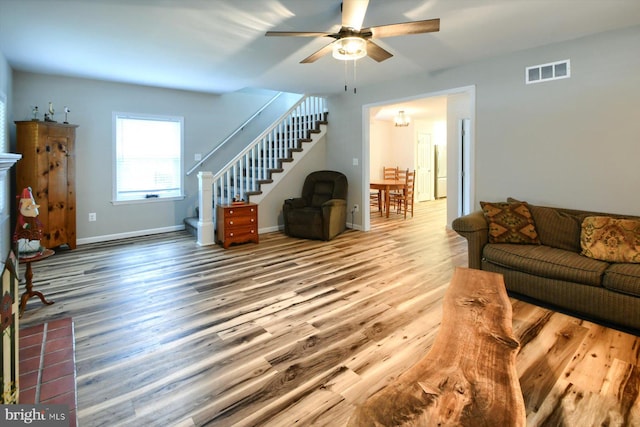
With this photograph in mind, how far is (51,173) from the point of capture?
450cm

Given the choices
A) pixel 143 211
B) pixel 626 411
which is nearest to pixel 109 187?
pixel 143 211

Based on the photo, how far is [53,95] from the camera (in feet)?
16.0

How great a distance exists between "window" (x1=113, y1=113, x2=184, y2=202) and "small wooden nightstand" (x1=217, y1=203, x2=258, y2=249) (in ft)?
5.32

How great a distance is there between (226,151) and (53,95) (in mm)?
2718

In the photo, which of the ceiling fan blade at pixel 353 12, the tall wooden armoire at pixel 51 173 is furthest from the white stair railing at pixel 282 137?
the ceiling fan blade at pixel 353 12

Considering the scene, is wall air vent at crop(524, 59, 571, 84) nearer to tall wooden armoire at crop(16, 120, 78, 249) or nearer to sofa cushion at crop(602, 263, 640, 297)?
sofa cushion at crop(602, 263, 640, 297)

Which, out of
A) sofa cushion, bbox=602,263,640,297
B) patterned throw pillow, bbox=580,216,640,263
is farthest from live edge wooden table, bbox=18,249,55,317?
patterned throw pillow, bbox=580,216,640,263

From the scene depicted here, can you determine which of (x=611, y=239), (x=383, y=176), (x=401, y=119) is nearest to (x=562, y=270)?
(x=611, y=239)

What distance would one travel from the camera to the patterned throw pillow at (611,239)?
270 cm

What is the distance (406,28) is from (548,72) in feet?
7.05

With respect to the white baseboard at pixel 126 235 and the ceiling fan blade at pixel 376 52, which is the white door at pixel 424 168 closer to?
the white baseboard at pixel 126 235

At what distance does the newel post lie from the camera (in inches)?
199

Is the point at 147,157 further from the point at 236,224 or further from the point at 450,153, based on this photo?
the point at 450,153

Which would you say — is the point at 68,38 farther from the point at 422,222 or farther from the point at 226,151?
the point at 422,222
